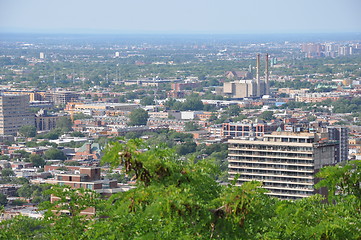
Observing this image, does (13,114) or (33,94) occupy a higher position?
(13,114)

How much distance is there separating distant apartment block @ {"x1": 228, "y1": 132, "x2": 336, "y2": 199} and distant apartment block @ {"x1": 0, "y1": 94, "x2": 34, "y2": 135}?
57.7m

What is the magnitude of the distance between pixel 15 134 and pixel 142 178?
3441 inches

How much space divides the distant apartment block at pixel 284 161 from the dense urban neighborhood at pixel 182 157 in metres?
0.05

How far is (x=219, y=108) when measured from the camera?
126938mm

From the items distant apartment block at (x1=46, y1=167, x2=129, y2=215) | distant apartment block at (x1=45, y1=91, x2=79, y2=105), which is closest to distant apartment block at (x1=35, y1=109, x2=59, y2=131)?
distant apartment block at (x1=45, y1=91, x2=79, y2=105)

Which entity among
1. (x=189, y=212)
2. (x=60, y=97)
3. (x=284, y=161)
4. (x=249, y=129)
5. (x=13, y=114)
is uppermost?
(x=189, y=212)

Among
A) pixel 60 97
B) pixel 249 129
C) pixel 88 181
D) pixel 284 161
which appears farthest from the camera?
pixel 60 97

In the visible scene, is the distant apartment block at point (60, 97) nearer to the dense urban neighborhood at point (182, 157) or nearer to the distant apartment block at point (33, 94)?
the dense urban neighborhood at point (182, 157)

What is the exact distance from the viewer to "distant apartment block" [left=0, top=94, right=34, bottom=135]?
104 meters

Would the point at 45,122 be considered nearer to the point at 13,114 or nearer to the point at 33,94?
the point at 13,114

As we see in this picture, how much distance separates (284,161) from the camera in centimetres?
4662

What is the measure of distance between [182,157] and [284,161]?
1531 centimetres

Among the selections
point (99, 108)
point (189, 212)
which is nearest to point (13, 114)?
point (99, 108)

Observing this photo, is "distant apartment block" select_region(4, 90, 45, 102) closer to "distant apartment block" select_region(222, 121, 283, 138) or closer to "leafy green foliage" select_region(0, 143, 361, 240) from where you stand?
"distant apartment block" select_region(222, 121, 283, 138)
